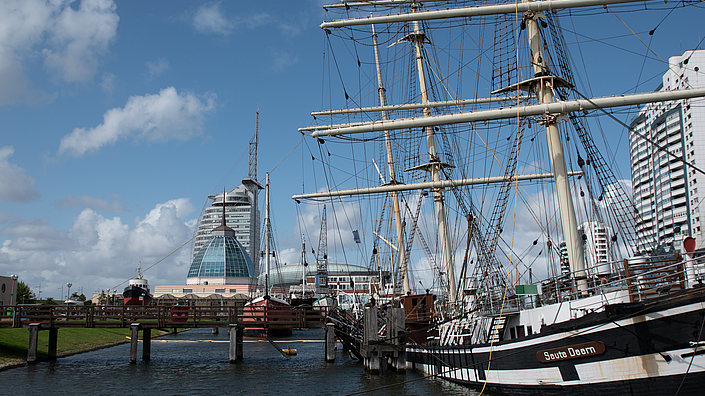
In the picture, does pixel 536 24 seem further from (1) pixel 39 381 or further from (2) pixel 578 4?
(1) pixel 39 381

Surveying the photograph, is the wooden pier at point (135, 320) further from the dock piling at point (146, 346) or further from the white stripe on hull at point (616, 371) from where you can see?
the white stripe on hull at point (616, 371)

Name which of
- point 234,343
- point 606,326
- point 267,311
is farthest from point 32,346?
point 606,326

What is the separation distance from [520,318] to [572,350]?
4.24 m

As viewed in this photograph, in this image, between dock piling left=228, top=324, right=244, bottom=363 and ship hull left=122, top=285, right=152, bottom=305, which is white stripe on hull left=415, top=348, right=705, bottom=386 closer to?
dock piling left=228, top=324, right=244, bottom=363

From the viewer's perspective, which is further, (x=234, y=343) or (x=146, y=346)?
(x=146, y=346)

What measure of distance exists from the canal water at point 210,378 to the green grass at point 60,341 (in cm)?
196

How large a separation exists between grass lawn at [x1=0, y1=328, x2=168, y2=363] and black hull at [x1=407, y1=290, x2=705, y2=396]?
28427 millimetres

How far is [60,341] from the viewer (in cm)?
4088

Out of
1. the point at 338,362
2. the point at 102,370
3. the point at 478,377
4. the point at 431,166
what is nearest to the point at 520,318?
the point at 478,377

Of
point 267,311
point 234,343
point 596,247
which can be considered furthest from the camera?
point 596,247

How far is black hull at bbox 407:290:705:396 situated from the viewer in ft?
38.8

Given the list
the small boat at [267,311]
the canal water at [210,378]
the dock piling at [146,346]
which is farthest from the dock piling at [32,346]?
the small boat at [267,311]

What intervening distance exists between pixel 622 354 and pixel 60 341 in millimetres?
41435

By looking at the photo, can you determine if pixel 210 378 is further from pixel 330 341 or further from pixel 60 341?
pixel 60 341
